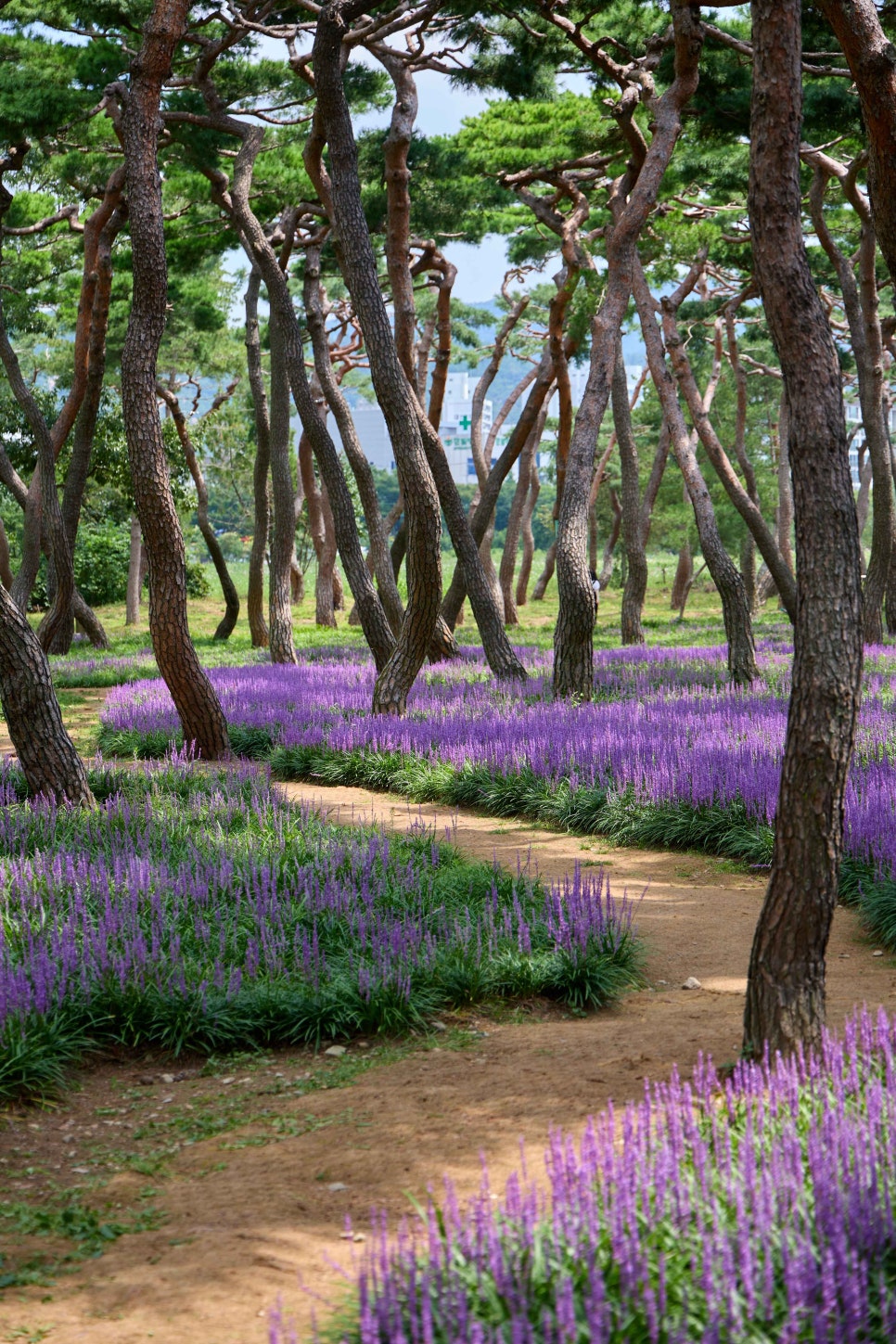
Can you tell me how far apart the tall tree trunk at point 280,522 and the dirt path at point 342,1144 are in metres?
13.1

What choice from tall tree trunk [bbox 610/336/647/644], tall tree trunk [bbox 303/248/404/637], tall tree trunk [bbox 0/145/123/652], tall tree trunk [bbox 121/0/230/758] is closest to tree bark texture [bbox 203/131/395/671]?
tall tree trunk [bbox 303/248/404/637]

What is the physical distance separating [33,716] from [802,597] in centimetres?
557

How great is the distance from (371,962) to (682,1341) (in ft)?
9.15

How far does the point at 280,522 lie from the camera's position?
17.9m

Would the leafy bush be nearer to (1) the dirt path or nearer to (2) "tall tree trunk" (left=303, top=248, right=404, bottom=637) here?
(2) "tall tree trunk" (left=303, top=248, right=404, bottom=637)

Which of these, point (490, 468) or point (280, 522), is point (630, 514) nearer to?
point (280, 522)

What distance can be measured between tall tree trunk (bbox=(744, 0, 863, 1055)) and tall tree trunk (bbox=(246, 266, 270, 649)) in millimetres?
16786

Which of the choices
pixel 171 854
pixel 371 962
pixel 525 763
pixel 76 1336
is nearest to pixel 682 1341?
pixel 76 1336

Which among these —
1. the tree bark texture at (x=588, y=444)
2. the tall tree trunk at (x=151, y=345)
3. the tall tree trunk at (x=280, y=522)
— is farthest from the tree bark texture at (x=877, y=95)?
the tall tree trunk at (x=280, y=522)

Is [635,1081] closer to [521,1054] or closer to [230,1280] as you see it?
[521,1054]

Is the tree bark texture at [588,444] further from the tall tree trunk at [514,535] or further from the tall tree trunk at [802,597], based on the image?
the tall tree trunk at [514,535]

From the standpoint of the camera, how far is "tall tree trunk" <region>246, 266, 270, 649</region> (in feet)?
68.3

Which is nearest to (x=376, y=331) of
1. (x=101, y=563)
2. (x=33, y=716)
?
(x=33, y=716)

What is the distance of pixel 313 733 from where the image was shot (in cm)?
1138
